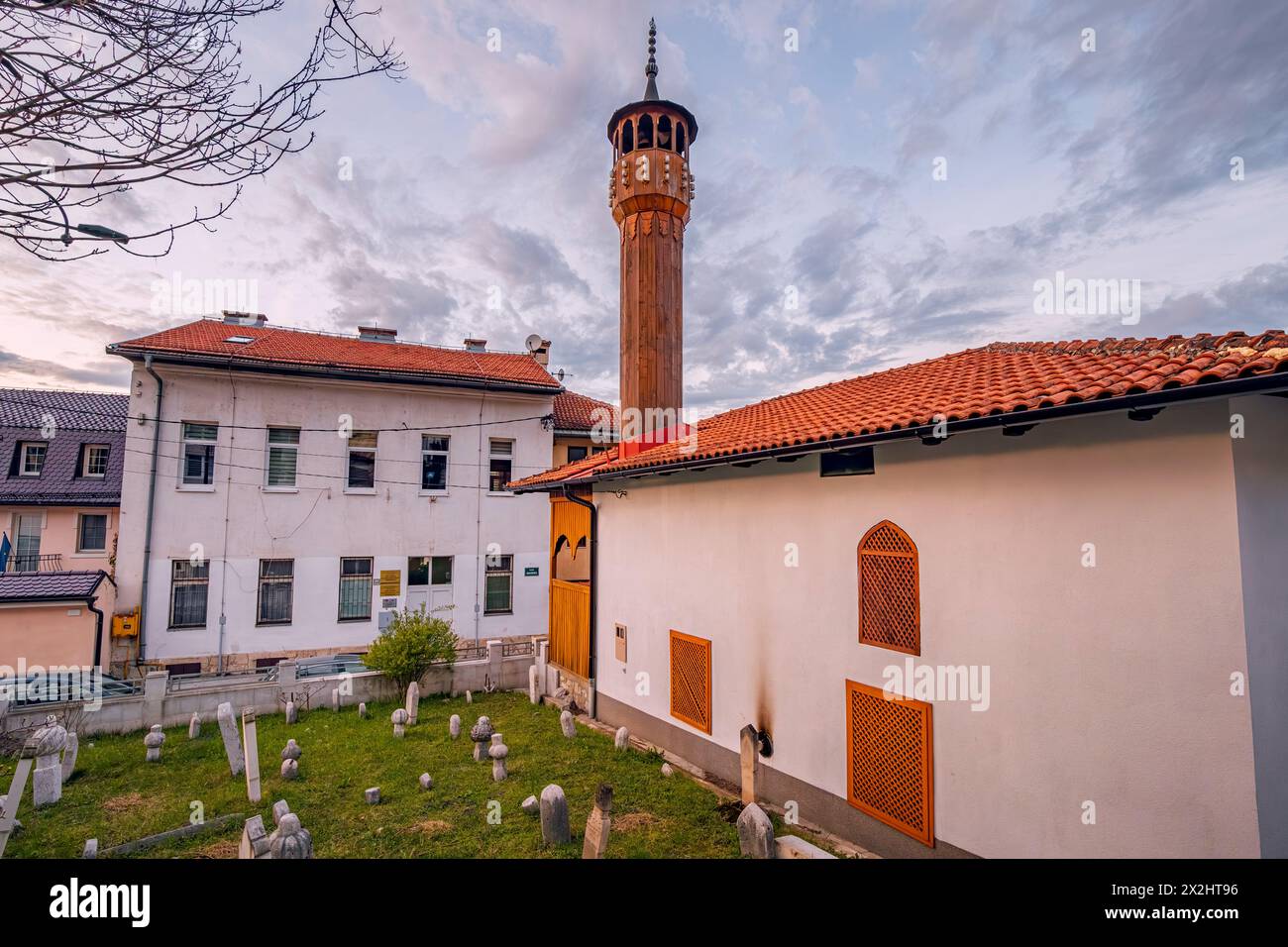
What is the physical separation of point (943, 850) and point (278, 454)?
17347mm

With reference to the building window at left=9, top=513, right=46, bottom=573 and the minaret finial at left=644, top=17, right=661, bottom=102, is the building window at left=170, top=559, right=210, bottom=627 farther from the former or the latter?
the minaret finial at left=644, top=17, right=661, bottom=102

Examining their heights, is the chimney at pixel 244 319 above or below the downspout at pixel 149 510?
above

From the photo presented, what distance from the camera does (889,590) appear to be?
6.11 m

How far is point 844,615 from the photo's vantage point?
6559 mm

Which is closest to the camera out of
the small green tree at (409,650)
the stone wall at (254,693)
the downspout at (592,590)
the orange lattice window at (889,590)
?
the orange lattice window at (889,590)

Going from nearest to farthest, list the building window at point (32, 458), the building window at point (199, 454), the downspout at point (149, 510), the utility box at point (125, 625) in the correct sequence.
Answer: the utility box at point (125, 625), the downspout at point (149, 510), the building window at point (199, 454), the building window at point (32, 458)

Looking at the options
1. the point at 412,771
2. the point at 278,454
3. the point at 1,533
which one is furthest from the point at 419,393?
the point at 1,533

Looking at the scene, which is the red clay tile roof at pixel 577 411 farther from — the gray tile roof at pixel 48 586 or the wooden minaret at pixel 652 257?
the gray tile roof at pixel 48 586

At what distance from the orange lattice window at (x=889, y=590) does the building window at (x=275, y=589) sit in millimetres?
15378

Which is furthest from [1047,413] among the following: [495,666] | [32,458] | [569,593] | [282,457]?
[32,458]

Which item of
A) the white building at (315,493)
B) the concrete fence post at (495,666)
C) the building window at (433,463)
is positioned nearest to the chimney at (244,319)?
the white building at (315,493)

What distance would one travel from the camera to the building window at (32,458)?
20.9 meters

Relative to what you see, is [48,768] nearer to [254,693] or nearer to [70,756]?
[70,756]

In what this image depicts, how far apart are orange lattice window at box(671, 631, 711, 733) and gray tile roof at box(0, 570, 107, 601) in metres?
11.4
